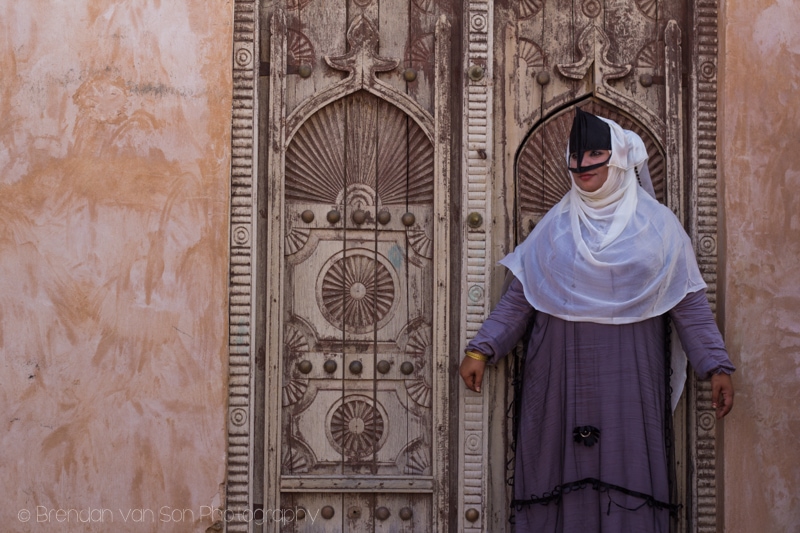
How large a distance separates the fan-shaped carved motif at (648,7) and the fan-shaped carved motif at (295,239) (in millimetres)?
1743

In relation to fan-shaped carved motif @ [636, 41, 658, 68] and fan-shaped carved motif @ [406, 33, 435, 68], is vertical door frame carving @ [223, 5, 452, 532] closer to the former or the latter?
fan-shaped carved motif @ [406, 33, 435, 68]

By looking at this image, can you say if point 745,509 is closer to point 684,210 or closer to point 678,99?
point 684,210

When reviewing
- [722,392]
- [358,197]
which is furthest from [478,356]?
[722,392]

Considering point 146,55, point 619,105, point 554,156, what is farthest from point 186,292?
point 619,105

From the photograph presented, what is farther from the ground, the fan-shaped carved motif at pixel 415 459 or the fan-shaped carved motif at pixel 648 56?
the fan-shaped carved motif at pixel 648 56

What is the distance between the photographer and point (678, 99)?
4.44 metres

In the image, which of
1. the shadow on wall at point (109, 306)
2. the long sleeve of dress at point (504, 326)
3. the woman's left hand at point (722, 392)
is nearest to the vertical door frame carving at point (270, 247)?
the shadow on wall at point (109, 306)

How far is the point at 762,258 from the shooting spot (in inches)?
166

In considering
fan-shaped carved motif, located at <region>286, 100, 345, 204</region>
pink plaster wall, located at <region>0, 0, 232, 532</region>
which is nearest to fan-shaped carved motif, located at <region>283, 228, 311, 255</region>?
fan-shaped carved motif, located at <region>286, 100, 345, 204</region>

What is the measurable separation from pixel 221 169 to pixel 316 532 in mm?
1567

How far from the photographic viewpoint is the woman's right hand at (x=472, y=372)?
4.18 m

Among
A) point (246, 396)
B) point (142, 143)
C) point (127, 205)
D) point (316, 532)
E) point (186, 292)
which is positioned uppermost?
point (142, 143)

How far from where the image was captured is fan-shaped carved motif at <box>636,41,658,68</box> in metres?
4.48

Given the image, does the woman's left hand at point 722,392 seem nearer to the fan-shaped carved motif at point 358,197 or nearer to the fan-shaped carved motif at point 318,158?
the fan-shaped carved motif at point 358,197
